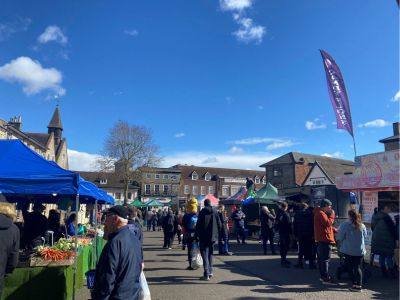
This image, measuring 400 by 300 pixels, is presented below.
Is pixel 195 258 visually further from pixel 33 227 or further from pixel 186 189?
pixel 186 189

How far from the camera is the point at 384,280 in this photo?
8.95 meters

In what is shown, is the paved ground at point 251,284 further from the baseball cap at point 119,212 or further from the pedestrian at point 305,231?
the baseball cap at point 119,212

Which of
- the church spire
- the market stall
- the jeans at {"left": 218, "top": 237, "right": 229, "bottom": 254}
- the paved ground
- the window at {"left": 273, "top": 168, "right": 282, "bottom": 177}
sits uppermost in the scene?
the church spire

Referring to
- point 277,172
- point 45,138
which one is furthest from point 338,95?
point 45,138

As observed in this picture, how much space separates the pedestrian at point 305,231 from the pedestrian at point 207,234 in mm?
2889

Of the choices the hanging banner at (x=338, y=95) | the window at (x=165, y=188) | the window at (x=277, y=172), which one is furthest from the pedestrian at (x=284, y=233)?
the window at (x=165, y=188)

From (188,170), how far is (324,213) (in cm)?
7046

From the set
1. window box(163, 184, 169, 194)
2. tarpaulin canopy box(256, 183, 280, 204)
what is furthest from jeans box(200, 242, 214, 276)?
window box(163, 184, 169, 194)

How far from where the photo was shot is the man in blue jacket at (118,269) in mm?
3584

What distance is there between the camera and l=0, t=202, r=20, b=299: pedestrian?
485cm

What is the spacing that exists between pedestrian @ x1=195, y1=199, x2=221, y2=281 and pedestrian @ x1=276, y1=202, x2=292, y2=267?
297cm

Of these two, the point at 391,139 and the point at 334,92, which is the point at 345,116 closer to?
the point at 334,92

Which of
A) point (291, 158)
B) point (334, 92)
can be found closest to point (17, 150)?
point (334, 92)

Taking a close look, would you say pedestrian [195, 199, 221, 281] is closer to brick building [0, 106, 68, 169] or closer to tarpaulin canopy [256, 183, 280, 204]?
tarpaulin canopy [256, 183, 280, 204]
